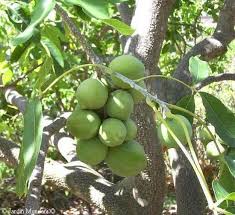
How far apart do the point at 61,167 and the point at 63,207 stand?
7.30 feet

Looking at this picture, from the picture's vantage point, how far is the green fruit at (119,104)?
1.04 metres

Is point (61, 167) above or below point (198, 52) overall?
below

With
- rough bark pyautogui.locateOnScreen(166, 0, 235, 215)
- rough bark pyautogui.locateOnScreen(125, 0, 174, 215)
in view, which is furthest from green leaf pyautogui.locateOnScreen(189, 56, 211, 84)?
rough bark pyautogui.locateOnScreen(166, 0, 235, 215)

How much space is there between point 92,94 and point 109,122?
76mm

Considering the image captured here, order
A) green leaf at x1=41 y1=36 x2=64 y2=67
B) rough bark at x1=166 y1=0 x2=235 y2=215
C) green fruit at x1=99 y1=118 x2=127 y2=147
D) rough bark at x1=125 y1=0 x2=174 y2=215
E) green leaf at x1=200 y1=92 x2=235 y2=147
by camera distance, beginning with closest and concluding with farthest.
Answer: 1. green fruit at x1=99 y1=118 x2=127 y2=147
2. green leaf at x1=200 y1=92 x2=235 y2=147
3. green leaf at x1=41 y1=36 x2=64 y2=67
4. rough bark at x1=125 y1=0 x2=174 y2=215
5. rough bark at x1=166 y1=0 x2=235 y2=215

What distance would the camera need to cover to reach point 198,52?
2.32 metres

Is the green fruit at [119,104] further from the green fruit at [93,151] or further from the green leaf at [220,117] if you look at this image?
the green leaf at [220,117]

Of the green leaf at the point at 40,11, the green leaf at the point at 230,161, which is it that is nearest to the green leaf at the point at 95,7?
the green leaf at the point at 40,11

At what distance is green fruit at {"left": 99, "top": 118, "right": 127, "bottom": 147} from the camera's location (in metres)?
1.01

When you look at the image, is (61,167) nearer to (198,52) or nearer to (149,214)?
(149,214)

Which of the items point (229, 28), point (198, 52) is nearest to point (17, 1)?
point (198, 52)

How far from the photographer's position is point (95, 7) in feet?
3.08

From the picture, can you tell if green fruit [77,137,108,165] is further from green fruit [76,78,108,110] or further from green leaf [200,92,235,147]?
green leaf [200,92,235,147]

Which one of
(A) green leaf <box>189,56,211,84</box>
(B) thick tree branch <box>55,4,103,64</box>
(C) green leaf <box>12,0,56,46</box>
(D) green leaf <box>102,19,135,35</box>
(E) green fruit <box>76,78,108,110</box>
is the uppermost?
(C) green leaf <box>12,0,56,46</box>
